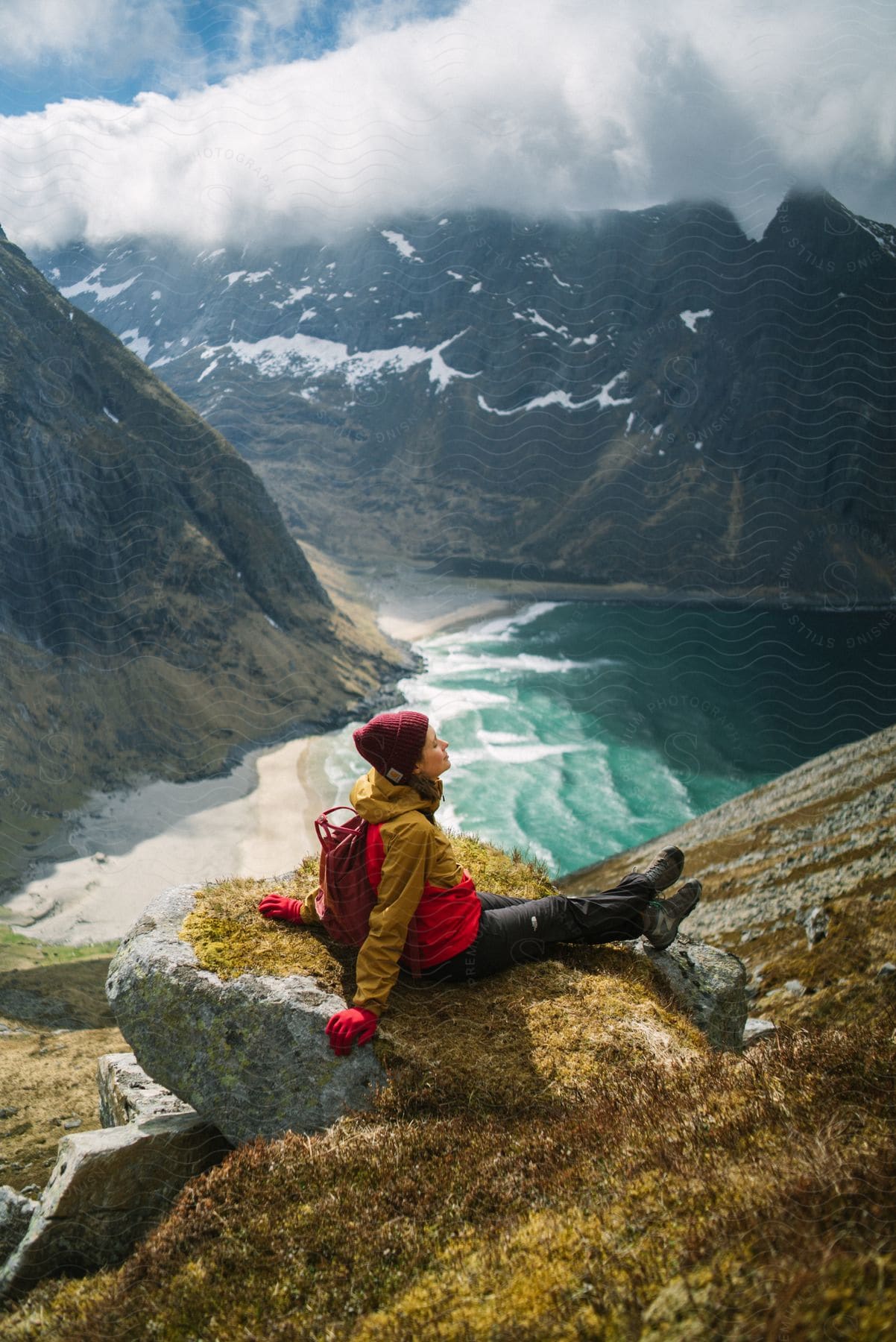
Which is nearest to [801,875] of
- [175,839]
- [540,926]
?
[540,926]

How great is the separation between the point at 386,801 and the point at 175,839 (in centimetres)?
6199

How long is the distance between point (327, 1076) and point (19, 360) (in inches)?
3772

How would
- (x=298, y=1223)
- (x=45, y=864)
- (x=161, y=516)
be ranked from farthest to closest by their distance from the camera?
(x=161, y=516) → (x=45, y=864) → (x=298, y=1223)

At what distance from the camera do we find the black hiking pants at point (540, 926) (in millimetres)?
7055

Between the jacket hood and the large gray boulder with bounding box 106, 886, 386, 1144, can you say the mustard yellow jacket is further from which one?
the large gray boulder with bounding box 106, 886, 386, 1144

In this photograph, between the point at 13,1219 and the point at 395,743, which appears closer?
the point at 395,743

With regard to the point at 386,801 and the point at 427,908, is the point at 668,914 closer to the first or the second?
the point at 427,908

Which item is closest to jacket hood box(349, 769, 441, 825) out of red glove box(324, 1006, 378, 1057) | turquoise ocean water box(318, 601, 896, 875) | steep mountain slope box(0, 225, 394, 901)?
red glove box(324, 1006, 378, 1057)

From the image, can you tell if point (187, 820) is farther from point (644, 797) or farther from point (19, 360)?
point (19, 360)

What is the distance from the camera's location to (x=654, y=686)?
→ 106188mm

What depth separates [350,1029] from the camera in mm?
6035

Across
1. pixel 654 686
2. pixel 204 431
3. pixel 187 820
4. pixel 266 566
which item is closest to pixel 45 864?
pixel 187 820

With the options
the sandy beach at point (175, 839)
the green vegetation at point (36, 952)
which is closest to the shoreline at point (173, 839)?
the sandy beach at point (175, 839)

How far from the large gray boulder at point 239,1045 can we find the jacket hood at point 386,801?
5.65ft
